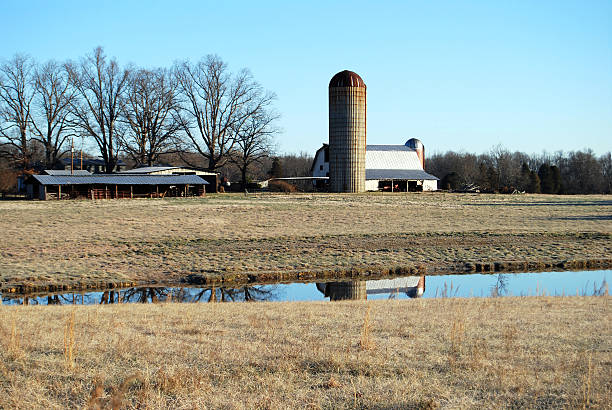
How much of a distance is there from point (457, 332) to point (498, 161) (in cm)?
11631

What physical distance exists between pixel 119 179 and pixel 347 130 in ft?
80.1

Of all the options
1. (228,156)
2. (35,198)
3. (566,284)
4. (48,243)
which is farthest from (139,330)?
(228,156)

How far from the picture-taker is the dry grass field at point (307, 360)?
6.76 meters

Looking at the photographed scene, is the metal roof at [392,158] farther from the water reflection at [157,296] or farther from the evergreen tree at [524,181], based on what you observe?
the water reflection at [157,296]

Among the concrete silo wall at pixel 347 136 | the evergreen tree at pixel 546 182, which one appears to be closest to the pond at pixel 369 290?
the concrete silo wall at pixel 347 136

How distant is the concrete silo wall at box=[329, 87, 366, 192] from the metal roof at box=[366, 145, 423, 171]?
→ 31.9ft

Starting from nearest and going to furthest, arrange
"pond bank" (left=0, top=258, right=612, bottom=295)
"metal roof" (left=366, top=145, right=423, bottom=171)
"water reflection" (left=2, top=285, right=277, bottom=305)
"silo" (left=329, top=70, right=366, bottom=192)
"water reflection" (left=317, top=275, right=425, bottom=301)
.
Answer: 1. "water reflection" (left=2, top=285, right=277, bottom=305)
2. "water reflection" (left=317, top=275, right=425, bottom=301)
3. "pond bank" (left=0, top=258, right=612, bottom=295)
4. "silo" (left=329, top=70, right=366, bottom=192)
5. "metal roof" (left=366, top=145, right=423, bottom=171)

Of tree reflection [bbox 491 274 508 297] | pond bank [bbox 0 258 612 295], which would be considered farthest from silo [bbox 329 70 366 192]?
tree reflection [bbox 491 274 508 297]

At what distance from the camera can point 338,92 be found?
6812 cm

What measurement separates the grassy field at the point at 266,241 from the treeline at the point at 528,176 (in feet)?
142

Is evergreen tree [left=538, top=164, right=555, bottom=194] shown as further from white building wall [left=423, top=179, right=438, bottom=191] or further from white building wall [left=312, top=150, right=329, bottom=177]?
white building wall [left=312, top=150, right=329, bottom=177]

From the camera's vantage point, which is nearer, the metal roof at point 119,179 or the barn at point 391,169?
the metal roof at point 119,179

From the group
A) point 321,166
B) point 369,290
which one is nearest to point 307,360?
point 369,290

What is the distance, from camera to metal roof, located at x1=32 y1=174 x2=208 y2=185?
5929 cm
